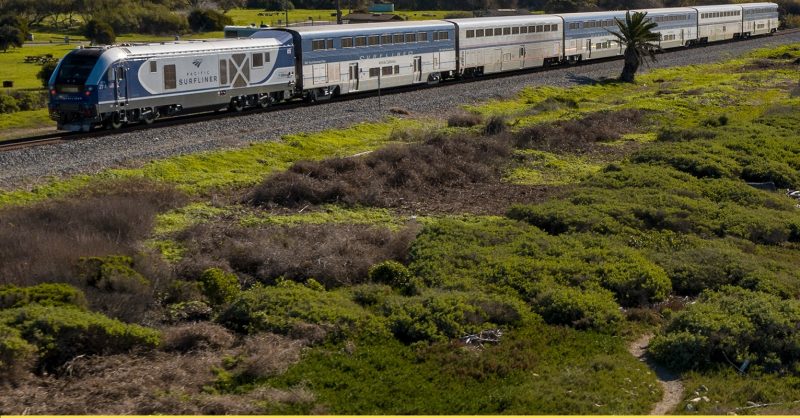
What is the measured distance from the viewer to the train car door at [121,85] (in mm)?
29422

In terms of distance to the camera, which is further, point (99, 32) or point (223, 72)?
point (99, 32)

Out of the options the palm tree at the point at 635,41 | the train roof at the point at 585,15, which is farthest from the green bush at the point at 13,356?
the train roof at the point at 585,15

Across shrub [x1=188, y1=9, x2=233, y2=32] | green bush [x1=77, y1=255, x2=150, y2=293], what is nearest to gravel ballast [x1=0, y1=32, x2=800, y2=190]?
green bush [x1=77, y1=255, x2=150, y2=293]

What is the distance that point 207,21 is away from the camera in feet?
280

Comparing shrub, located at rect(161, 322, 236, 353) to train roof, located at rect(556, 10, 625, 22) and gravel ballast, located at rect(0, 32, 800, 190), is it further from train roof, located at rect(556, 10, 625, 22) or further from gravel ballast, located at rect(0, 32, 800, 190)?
train roof, located at rect(556, 10, 625, 22)

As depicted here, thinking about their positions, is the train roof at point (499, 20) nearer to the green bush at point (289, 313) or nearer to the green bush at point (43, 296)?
the green bush at point (289, 313)

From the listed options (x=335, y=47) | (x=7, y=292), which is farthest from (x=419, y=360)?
(x=335, y=47)

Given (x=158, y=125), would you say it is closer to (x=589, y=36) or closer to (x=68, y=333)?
(x=68, y=333)

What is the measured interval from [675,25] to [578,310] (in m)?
58.6

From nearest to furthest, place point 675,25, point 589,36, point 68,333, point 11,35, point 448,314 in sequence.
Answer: point 68,333
point 448,314
point 589,36
point 11,35
point 675,25

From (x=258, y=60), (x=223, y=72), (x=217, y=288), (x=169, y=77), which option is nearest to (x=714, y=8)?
(x=258, y=60)

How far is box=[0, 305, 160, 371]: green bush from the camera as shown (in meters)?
12.8

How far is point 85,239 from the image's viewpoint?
57.5 feet

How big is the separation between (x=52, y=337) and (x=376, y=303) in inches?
205
